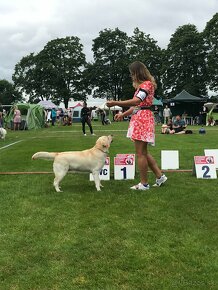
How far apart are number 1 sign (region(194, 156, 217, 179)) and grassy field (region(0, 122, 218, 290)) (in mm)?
524

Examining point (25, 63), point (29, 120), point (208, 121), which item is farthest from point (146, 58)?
point (29, 120)

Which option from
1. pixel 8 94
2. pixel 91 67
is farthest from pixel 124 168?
pixel 8 94

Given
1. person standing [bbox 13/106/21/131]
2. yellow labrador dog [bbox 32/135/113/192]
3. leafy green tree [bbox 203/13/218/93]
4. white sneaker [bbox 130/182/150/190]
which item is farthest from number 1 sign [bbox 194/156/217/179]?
leafy green tree [bbox 203/13/218/93]

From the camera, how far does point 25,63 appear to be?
7719cm

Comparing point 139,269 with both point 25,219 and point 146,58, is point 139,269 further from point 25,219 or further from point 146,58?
point 146,58

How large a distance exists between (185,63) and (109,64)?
588 inches

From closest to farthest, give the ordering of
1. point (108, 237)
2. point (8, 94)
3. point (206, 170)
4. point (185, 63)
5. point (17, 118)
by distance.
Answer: point (108, 237) < point (206, 170) < point (17, 118) < point (185, 63) < point (8, 94)

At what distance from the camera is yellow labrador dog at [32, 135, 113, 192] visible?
19.2 ft

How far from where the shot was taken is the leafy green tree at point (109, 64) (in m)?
70.9

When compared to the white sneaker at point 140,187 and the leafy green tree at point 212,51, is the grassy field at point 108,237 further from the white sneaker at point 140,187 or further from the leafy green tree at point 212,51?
the leafy green tree at point 212,51

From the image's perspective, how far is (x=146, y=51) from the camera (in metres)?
71.0

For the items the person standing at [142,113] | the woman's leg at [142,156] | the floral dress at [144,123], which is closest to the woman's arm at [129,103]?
the person standing at [142,113]

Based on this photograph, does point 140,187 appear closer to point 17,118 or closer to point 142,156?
point 142,156

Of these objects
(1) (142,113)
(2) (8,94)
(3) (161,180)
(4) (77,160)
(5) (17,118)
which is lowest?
(3) (161,180)
